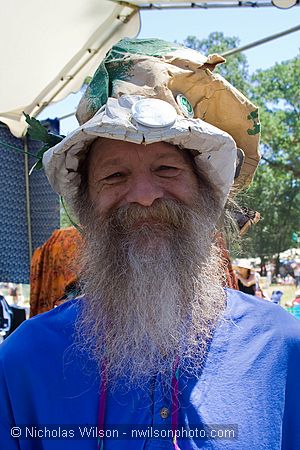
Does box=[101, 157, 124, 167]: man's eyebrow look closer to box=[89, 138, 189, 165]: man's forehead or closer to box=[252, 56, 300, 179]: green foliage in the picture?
box=[89, 138, 189, 165]: man's forehead

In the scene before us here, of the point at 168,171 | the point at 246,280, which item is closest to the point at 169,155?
the point at 168,171

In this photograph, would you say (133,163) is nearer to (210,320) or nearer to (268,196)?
(210,320)

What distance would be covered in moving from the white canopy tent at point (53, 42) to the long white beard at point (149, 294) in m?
1.96

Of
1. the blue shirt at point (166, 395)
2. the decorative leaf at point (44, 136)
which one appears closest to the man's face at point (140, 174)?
the decorative leaf at point (44, 136)

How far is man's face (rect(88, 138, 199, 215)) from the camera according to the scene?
1.58 metres

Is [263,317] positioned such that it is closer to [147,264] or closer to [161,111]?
[147,264]

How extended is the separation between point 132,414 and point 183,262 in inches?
17.5

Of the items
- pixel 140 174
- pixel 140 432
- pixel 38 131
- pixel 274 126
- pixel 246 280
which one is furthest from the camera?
pixel 274 126

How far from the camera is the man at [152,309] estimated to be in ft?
4.66

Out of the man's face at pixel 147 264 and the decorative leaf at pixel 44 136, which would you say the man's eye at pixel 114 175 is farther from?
the decorative leaf at pixel 44 136

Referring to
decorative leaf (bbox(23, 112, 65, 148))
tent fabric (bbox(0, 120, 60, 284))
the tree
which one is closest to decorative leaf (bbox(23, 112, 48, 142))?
decorative leaf (bbox(23, 112, 65, 148))

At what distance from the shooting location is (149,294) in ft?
5.26

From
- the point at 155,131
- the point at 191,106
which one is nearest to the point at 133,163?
the point at 155,131

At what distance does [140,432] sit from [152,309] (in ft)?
1.13
